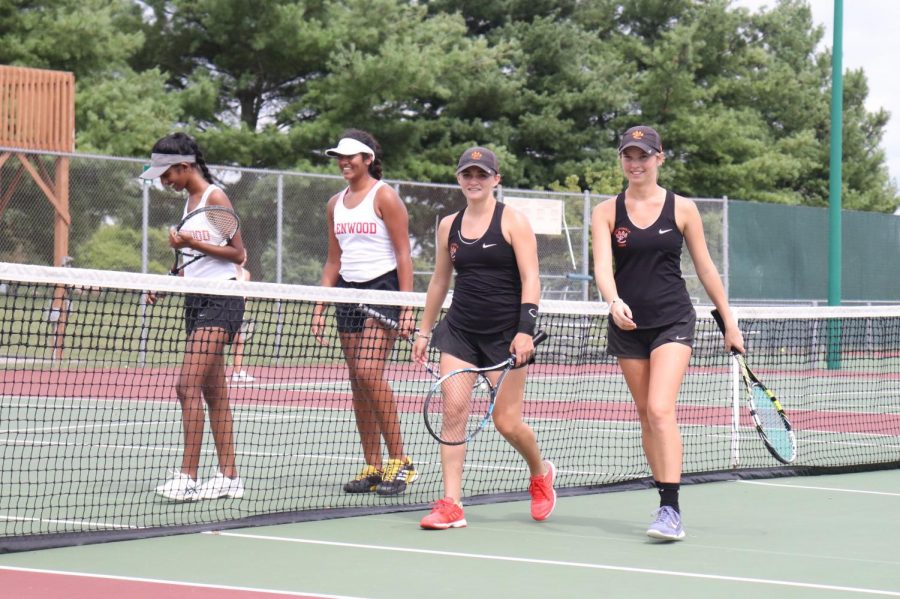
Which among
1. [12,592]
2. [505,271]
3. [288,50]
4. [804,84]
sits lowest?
[12,592]

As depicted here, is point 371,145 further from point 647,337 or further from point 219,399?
point 647,337

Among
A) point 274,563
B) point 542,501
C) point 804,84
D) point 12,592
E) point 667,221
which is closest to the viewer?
point 12,592

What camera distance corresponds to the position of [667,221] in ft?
21.6

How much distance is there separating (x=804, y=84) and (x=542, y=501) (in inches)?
1862

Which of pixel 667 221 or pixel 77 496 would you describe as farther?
pixel 77 496

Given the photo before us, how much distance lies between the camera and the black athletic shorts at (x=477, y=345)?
22.3 feet

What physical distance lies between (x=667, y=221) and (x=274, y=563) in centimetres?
225

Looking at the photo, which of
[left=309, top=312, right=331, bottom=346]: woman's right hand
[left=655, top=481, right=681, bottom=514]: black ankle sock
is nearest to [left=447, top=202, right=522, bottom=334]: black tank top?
[left=655, top=481, right=681, bottom=514]: black ankle sock

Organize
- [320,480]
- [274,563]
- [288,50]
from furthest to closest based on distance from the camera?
[288,50]
[320,480]
[274,563]

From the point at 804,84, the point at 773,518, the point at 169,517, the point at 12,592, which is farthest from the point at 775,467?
the point at 804,84

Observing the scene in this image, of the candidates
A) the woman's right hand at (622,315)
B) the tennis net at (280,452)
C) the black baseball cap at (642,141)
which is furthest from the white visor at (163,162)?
the woman's right hand at (622,315)

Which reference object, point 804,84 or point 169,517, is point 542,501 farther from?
point 804,84

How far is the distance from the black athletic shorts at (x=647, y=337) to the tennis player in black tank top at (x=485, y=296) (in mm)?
372

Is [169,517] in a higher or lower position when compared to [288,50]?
lower
